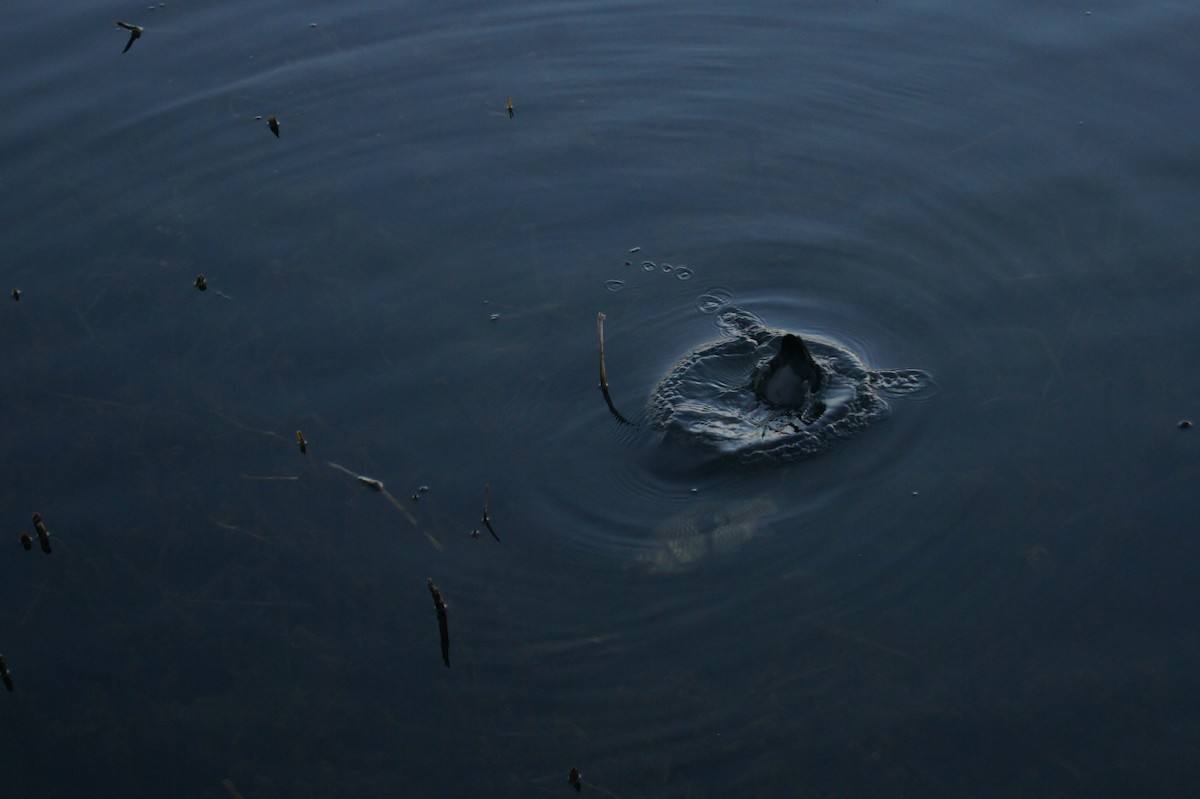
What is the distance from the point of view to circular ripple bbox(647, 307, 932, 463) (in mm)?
6191

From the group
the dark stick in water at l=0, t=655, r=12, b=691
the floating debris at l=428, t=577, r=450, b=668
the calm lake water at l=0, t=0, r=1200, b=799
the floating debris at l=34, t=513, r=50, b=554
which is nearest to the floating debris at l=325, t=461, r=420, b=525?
the calm lake water at l=0, t=0, r=1200, b=799

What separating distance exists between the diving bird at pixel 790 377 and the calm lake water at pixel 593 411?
368 millimetres

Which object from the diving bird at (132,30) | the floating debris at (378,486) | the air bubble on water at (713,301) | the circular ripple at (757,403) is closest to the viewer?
the floating debris at (378,486)

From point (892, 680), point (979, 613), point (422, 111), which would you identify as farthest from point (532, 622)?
point (422, 111)

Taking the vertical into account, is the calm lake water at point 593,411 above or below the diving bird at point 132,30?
below

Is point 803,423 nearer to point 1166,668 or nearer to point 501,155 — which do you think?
point 1166,668

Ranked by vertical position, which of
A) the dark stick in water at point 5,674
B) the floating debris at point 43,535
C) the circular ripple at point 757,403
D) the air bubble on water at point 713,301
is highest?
the air bubble on water at point 713,301

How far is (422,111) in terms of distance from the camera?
9.05 metres

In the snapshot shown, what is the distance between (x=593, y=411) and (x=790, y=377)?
1.04m

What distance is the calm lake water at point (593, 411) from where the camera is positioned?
4.91m

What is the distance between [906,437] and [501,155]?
3781mm

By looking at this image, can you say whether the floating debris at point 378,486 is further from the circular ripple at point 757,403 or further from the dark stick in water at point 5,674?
the dark stick in water at point 5,674

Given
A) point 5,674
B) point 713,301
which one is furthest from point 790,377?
point 5,674

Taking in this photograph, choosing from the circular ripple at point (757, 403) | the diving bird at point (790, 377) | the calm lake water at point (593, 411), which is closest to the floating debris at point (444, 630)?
the calm lake water at point (593, 411)
